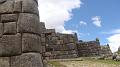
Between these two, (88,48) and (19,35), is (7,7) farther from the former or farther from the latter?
(88,48)

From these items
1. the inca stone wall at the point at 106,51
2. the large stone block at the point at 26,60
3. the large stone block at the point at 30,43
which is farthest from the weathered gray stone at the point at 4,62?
the inca stone wall at the point at 106,51

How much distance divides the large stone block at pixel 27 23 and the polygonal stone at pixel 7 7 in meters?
0.34

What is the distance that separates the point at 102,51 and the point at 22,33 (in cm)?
1839

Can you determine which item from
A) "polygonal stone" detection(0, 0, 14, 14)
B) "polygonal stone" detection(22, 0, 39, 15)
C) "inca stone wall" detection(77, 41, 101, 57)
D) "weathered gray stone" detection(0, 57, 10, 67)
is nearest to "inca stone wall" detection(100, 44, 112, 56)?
"inca stone wall" detection(77, 41, 101, 57)

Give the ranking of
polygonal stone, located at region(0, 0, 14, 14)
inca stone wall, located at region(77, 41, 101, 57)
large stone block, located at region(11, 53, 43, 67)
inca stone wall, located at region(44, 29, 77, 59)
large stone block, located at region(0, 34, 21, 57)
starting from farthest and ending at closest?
inca stone wall, located at region(77, 41, 101, 57)
inca stone wall, located at region(44, 29, 77, 59)
polygonal stone, located at region(0, 0, 14, 14)
large stone block, located at region(0, 34, 21, 57)
large stone block, located at region(11, 53, 43, 67)

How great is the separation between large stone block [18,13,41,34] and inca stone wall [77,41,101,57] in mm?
15812

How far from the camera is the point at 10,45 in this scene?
7.50 metres

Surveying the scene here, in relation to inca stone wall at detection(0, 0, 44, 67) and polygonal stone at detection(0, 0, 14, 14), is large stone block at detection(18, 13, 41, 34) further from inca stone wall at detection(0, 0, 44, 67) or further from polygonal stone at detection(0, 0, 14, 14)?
polygonal stone at detection(0, 0, 14, 14)

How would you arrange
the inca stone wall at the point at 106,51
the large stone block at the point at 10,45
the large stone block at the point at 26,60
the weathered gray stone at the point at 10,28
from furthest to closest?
1. the inca stone wall at the point at 106,51
2. the weathered gray stone at the point at 10,28
3. the large stone block at the point at 10,45
4. the large stone block at the point at 26,60

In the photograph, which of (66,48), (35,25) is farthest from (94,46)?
(35,25)

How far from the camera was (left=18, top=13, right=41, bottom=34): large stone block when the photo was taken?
7484 millimetres

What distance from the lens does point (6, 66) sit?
744 cm

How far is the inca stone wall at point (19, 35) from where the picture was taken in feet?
24.2

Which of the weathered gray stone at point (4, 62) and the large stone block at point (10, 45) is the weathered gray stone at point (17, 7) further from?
the weathered gray stone at point (4, 62)
